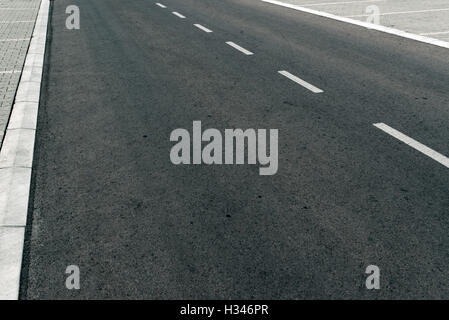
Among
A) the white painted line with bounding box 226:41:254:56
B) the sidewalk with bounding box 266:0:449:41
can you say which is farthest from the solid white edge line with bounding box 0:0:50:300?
the sidewalk with bounding box 266:0:449:41

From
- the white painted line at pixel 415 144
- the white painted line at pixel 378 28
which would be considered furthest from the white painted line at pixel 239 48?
the white painted line at pixel 415 144

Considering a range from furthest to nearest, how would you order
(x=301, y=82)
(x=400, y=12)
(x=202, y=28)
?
(x=400, y=12), (x=202, y=28), (x=301, y=82)

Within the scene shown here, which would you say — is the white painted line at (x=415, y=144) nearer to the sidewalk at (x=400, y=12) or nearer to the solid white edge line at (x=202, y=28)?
the sidewalk at (x=400, y=12)

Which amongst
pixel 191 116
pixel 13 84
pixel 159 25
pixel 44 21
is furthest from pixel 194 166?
pixel 44 21

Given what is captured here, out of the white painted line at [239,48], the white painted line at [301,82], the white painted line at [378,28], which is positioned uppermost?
the white painted line at [378,28]

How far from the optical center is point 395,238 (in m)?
4.43

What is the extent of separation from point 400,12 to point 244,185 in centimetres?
1271

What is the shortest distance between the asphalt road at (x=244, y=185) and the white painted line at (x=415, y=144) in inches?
3.8

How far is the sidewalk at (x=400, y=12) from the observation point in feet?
43.9

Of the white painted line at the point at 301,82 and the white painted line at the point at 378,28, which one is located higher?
the white painted line at the point at 378,28

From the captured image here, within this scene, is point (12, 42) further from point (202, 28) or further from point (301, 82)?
point (301, 82)

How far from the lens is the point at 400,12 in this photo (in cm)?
1580

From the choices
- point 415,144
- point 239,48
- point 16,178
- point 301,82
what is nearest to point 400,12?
point 239,48

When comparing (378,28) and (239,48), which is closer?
(239,48)
